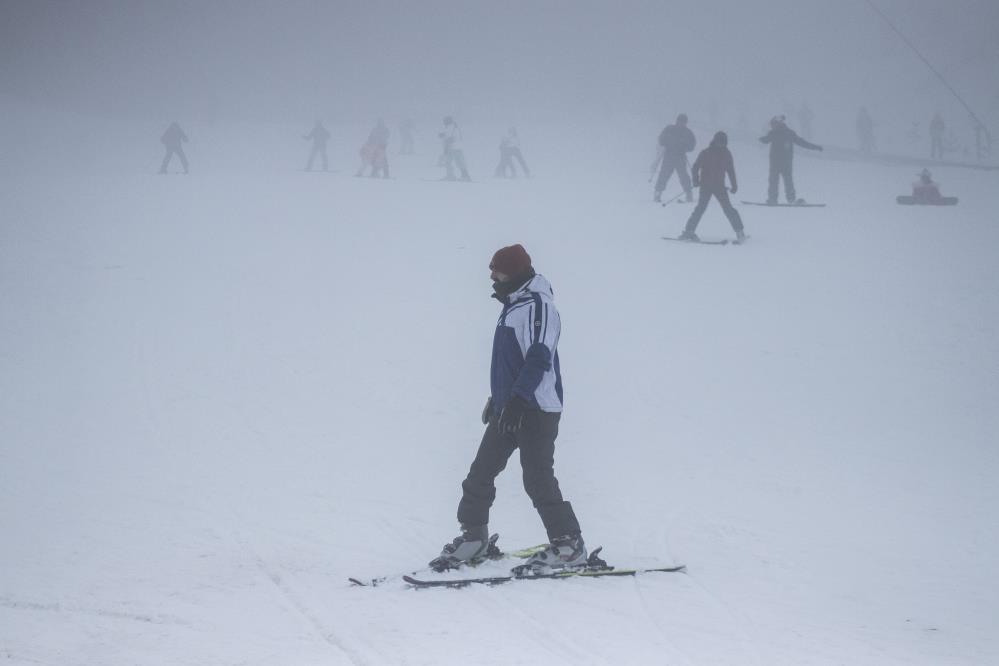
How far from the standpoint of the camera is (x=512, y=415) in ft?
14.2

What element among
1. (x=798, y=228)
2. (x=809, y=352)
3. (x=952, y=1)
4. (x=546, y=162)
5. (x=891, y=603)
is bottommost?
(x=891, y=603)

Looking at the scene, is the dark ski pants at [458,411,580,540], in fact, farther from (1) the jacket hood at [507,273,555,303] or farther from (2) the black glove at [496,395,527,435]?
(1) the jacket hood at [507,273,555,303]

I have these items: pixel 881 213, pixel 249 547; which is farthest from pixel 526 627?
pixel 881 213

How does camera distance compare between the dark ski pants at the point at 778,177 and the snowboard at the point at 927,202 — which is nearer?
the dark ski pants at the point at 778,177

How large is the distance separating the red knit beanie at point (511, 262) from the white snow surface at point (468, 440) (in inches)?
56.6

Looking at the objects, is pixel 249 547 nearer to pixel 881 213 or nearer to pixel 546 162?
pixel 881 213

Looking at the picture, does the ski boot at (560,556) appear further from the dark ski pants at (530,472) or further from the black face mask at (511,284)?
the black face mask at (511,284)

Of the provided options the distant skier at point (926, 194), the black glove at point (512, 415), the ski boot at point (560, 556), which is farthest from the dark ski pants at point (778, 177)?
the black glove at point (512, 415)

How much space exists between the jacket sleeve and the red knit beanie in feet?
0.58

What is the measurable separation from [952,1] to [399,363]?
7517cm

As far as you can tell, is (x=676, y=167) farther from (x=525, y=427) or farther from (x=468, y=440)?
(x=525, y=427)

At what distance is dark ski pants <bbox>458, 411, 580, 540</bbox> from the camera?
14.8ft

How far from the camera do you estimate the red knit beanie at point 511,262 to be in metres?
4.55

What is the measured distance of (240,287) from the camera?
11578mm
